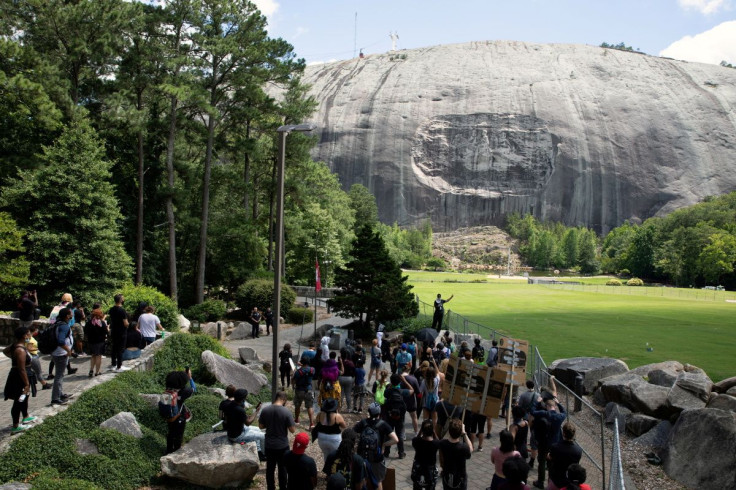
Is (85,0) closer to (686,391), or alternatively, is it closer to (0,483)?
(0,483)

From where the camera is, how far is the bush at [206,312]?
91.7 ft

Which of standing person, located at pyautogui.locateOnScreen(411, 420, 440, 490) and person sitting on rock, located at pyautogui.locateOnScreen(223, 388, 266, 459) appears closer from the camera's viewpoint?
standing person, located at pyautogui.locateOnScreen(411, 420, 440, 490)

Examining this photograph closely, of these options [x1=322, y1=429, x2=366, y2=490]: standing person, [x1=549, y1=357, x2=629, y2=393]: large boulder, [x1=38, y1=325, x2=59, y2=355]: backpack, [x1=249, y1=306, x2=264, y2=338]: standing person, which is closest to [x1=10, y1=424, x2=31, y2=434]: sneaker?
[x1=38, y1=325, x2=59, y2=355]: backpack

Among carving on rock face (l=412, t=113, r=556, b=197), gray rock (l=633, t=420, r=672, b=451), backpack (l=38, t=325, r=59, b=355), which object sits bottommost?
gray rock (l=633, t=420, r=672, b=451)

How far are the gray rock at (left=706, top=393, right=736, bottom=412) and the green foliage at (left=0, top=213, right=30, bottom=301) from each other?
2307 centimetres

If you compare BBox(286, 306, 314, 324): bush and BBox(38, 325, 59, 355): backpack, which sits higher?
BBox(38, 325, 59, 355): backpack

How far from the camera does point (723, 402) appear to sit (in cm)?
1407

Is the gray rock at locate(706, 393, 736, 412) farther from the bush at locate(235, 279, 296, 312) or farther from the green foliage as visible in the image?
the green foliage

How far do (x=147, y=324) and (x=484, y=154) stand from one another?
113598 mm

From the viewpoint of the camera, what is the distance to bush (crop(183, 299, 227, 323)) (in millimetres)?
27938

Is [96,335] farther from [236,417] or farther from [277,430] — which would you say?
[277,430]

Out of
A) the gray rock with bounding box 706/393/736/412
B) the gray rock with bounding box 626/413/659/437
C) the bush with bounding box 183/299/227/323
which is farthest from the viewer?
the bush with bounding box 183/299/227/323

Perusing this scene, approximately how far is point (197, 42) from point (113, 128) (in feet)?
20.8

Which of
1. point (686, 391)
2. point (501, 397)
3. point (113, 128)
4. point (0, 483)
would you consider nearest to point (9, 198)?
point (113, 128)
